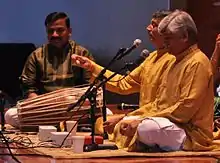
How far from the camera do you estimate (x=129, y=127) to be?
4559mm

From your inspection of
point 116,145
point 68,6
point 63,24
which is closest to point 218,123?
point 116,145

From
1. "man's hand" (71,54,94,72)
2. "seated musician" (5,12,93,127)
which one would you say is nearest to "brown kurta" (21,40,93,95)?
"seated musician" (5,12,93,127)

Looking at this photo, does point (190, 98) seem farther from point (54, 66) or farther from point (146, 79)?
point (54, 66)

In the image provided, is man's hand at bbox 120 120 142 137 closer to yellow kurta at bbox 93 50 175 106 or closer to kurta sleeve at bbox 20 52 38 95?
yellow kurta at bbox 93 50 175 106

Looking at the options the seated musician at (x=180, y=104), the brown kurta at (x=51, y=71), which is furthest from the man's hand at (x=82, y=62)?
the brown kurta at (x=51, y=71)

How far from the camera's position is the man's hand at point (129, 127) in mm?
4539

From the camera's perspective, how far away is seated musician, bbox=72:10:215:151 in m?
4.43

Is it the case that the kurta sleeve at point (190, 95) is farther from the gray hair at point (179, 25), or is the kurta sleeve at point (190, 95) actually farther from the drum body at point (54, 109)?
the drum body at point (54, 109)

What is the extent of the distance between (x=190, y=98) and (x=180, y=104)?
0.08m

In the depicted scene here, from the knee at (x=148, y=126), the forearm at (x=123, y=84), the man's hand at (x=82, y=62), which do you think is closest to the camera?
the knee at (x=148, y=126)

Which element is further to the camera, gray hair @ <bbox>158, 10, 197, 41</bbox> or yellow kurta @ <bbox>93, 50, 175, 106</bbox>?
yellow kurta @ <bbox>93, 50, 175, 106</bbox>

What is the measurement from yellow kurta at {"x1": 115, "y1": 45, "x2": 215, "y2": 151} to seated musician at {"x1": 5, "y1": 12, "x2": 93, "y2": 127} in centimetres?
200

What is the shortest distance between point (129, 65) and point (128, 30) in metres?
3.30

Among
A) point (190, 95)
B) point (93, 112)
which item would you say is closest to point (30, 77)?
point (93, 112)
